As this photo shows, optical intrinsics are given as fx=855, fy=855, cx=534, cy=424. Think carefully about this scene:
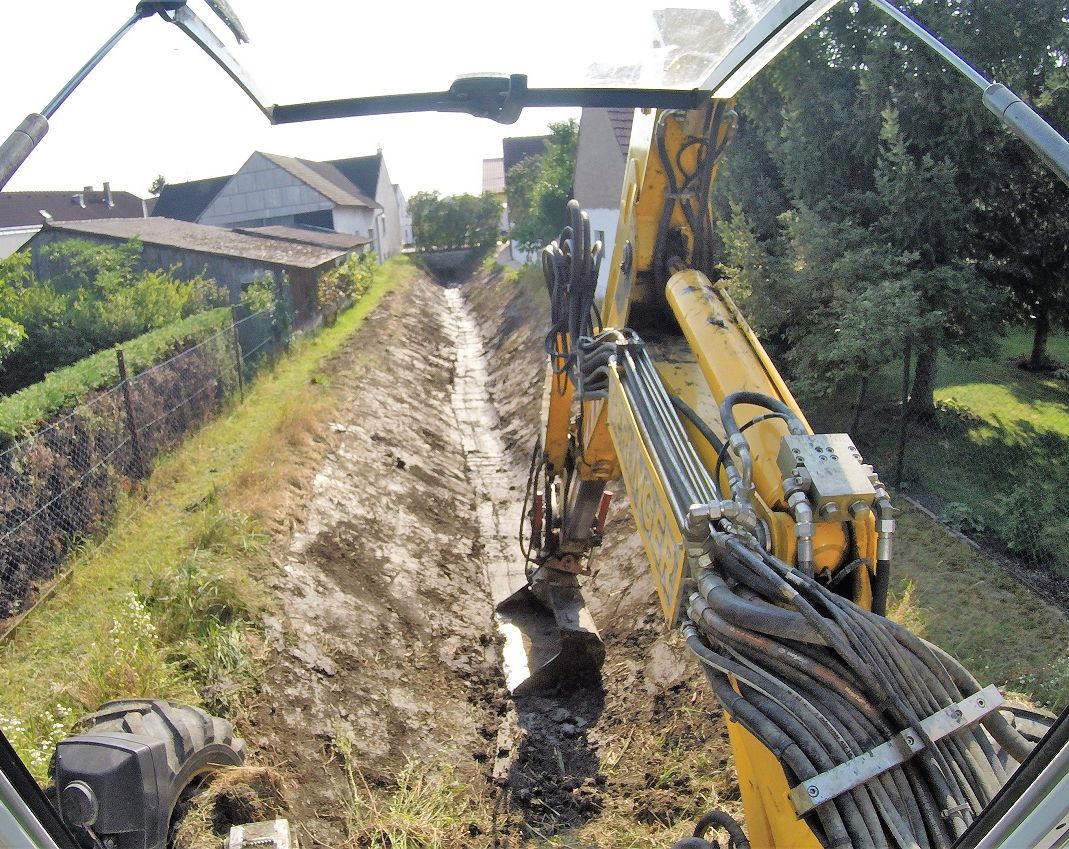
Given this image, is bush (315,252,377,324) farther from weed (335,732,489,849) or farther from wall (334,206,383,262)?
weed (335,732,489,849)

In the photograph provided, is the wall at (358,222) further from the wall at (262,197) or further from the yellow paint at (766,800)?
the yellow paint at (766,800)

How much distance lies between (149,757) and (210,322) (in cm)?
1080

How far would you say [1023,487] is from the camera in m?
7.98

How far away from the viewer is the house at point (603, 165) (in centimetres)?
1792

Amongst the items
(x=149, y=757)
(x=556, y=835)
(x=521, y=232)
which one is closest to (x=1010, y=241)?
(x=556, y=835)

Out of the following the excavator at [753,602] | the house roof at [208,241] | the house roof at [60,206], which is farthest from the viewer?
the house roof at [60,206]

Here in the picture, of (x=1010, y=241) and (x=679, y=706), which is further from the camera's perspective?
(x=1010, y=241)

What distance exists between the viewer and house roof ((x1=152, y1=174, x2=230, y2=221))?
4538 cm

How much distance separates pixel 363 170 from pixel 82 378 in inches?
1702

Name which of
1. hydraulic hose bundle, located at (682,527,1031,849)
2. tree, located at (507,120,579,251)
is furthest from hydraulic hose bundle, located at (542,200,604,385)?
tree, located at (507,120,579,251)

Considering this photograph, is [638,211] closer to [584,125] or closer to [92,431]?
[92,431]

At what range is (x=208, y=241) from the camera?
67.9 ft

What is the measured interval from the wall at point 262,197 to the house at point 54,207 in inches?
233

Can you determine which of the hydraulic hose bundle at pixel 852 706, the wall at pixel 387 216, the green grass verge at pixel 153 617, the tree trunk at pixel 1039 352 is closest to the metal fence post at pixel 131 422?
the green grass verge at pixel 153 617
